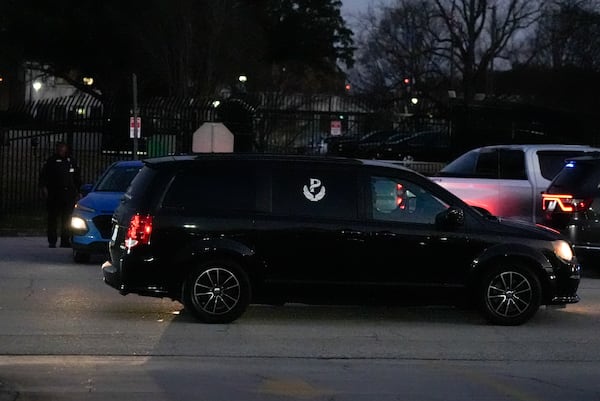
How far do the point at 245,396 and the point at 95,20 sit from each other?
125ft

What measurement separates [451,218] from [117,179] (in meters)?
7.04

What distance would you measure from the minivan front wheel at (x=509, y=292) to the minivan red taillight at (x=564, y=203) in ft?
11.6

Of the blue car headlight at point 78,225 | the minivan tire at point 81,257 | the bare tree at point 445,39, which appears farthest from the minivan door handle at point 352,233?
the bare tree at point 445,39

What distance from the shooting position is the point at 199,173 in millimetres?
9789

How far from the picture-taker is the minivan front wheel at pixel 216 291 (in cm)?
966

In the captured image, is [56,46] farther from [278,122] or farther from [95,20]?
[278,122]

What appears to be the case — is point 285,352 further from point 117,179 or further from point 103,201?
point 117,179

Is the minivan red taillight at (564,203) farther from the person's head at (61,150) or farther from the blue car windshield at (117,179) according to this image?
the person's head at (61,150)

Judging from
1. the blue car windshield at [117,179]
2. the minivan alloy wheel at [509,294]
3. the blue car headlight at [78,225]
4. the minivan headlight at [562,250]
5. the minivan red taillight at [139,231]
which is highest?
the blue car windshield at [117,179]

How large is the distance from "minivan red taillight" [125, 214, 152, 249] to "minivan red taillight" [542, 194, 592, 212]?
6.22 metres

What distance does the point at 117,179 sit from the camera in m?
15.3

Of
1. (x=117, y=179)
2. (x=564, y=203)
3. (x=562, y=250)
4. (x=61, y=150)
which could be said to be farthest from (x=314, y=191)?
(x=61, y=150)

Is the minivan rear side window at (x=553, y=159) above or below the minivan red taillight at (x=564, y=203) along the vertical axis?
above

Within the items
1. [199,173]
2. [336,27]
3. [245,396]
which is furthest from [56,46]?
[245,396]
